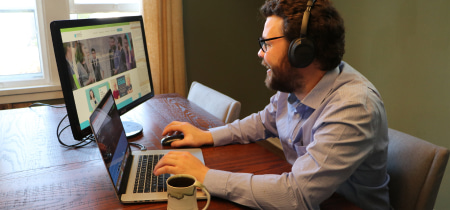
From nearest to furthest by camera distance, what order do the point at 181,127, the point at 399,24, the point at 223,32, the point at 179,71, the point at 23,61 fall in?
the point at 181,127
the point at 399,24
the point at 23,61
the point at 179,71
the point at 223,32

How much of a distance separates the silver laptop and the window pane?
1548 millimetres

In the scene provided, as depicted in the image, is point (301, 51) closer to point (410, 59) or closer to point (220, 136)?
point (220, 136)

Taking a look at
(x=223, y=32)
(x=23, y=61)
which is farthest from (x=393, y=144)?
(x=23, y=61)

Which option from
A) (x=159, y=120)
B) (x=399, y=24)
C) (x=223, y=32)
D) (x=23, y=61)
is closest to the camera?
(x=159, y=120)

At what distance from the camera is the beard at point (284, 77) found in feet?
3.73

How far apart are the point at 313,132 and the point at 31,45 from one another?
80.6 inches

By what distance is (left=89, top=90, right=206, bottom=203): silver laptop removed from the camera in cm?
91

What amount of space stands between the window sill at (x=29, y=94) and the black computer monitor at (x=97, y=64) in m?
1.09

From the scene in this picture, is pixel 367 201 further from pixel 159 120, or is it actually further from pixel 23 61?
pixel 23 61

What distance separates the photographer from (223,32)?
9.45 ft

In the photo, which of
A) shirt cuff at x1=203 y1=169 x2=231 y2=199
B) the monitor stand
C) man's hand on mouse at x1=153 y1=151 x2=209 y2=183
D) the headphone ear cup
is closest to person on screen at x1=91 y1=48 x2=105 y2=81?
the monitor stand

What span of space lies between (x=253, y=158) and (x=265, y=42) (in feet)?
1.24

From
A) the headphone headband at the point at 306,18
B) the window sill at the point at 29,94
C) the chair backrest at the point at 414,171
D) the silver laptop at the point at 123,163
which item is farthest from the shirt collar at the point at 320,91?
the window sill at the point at 29,94

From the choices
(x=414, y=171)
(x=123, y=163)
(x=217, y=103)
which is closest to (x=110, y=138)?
(x=123, y=163)
